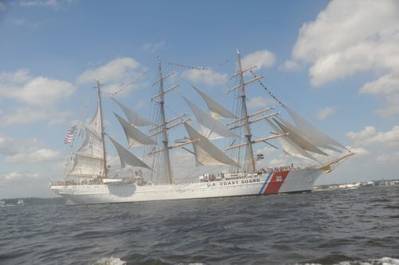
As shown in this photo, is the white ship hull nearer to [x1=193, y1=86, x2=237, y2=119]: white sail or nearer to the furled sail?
the furled sail

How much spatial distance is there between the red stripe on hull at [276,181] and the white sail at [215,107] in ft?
46.6

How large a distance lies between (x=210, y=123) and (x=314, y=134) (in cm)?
1653

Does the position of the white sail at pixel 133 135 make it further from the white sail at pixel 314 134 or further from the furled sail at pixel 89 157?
the white sail at pixel 314 134

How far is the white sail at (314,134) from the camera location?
56297mm

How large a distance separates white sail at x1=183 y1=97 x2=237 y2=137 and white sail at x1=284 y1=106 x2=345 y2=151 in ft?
36.0

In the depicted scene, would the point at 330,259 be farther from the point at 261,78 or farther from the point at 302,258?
the point at 261,78

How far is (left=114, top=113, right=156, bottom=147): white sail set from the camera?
68438 millimetres

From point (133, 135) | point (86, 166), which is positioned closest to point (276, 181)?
point (133, 135)

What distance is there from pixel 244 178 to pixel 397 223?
4323 centimetres

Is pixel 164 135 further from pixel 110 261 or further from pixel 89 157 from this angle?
pixel 110 261

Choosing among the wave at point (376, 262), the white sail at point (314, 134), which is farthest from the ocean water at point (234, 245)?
the white sail at point (314, 134)

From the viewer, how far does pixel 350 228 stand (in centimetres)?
1594

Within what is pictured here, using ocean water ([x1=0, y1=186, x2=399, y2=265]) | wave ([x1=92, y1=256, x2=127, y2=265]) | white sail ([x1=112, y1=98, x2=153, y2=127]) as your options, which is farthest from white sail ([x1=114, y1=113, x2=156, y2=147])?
wave ([x1=92, y1=256, x2=127, y2=265])

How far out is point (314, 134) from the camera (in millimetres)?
57312
